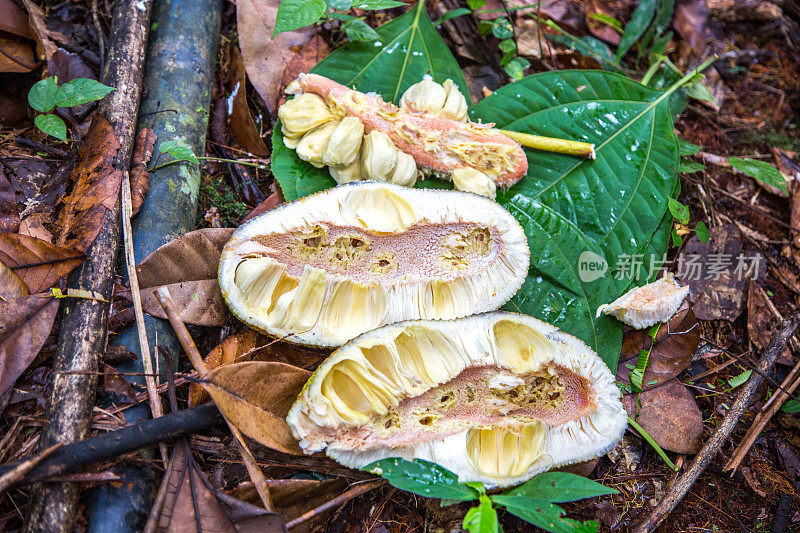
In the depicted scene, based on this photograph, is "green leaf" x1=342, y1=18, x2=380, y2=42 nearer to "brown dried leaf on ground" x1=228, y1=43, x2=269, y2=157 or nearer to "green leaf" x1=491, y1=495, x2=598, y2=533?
"brown dried leaf on ground" x1=228, y1=43, x2=269, y2=157

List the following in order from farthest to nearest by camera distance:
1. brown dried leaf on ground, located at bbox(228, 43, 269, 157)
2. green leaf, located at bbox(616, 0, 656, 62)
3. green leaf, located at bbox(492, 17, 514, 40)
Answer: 1. green leaf, located at bbox(616, 0, 656, 62)
2. green leaf, located at bbox(492, 17, 514, 40)
3. brown dried leaf on ground, located at bbox(228, 43, 269, 157)

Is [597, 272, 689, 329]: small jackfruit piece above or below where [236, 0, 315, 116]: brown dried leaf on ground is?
below

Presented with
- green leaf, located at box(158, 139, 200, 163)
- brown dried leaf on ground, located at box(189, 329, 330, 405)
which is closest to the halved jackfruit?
brown dried leaf on ground, located at box(189, 329, 330, 405)

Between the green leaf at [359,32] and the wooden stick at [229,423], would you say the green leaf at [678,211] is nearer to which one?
the green leaf at [359,32]

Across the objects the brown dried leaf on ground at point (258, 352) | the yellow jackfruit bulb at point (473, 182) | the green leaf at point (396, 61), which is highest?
the green leaf at point (396, 61)

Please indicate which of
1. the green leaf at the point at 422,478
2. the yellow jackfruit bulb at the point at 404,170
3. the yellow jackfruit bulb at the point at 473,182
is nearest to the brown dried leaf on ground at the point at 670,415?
the green leaf at the point at 422,478

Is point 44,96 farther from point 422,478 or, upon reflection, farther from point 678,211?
point 678,211
